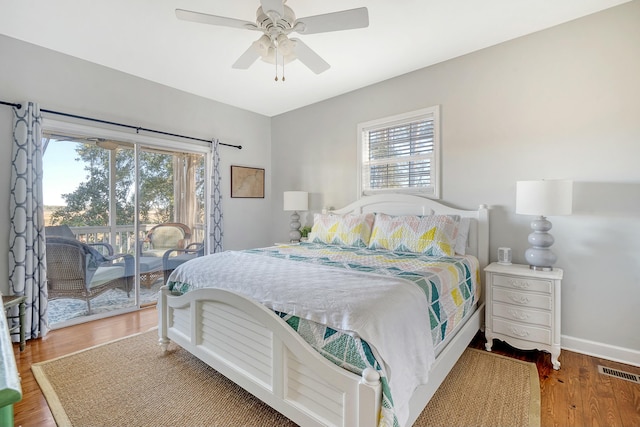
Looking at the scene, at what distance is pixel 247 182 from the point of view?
463cm

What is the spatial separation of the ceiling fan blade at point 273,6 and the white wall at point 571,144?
6.49 feet

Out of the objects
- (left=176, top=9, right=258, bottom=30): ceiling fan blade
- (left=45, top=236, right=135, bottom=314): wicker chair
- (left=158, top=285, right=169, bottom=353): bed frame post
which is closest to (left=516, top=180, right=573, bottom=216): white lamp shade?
(left=176, top=9, right=258, bottom=30): ceiling fan blade

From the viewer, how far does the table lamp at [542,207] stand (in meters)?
2.23

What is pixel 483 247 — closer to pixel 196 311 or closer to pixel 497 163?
pixel 497 163

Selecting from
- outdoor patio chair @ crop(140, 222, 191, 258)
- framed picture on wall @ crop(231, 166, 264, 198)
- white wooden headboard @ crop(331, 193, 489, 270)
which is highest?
framed picture on wall @ crop(231, 166, 264, 198)

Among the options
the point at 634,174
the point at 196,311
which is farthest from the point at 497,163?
the point at 196,311

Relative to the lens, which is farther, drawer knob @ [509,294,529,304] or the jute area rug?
drawer knob @ [509,294,529,304]

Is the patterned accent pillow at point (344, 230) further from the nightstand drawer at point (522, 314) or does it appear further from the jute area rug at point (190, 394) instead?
the jute area rug at point (190, 394)

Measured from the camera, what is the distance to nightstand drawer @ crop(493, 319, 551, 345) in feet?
7.51

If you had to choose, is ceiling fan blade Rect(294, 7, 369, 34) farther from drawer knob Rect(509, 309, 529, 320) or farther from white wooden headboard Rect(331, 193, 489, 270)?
drawer knob Rect(509, 309, 529, 320)

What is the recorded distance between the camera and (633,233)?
228 centimetres

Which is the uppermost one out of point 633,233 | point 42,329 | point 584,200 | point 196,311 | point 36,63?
point 36,63

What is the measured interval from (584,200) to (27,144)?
15.9 ft

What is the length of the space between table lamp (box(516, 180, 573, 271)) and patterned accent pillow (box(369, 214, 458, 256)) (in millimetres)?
578
